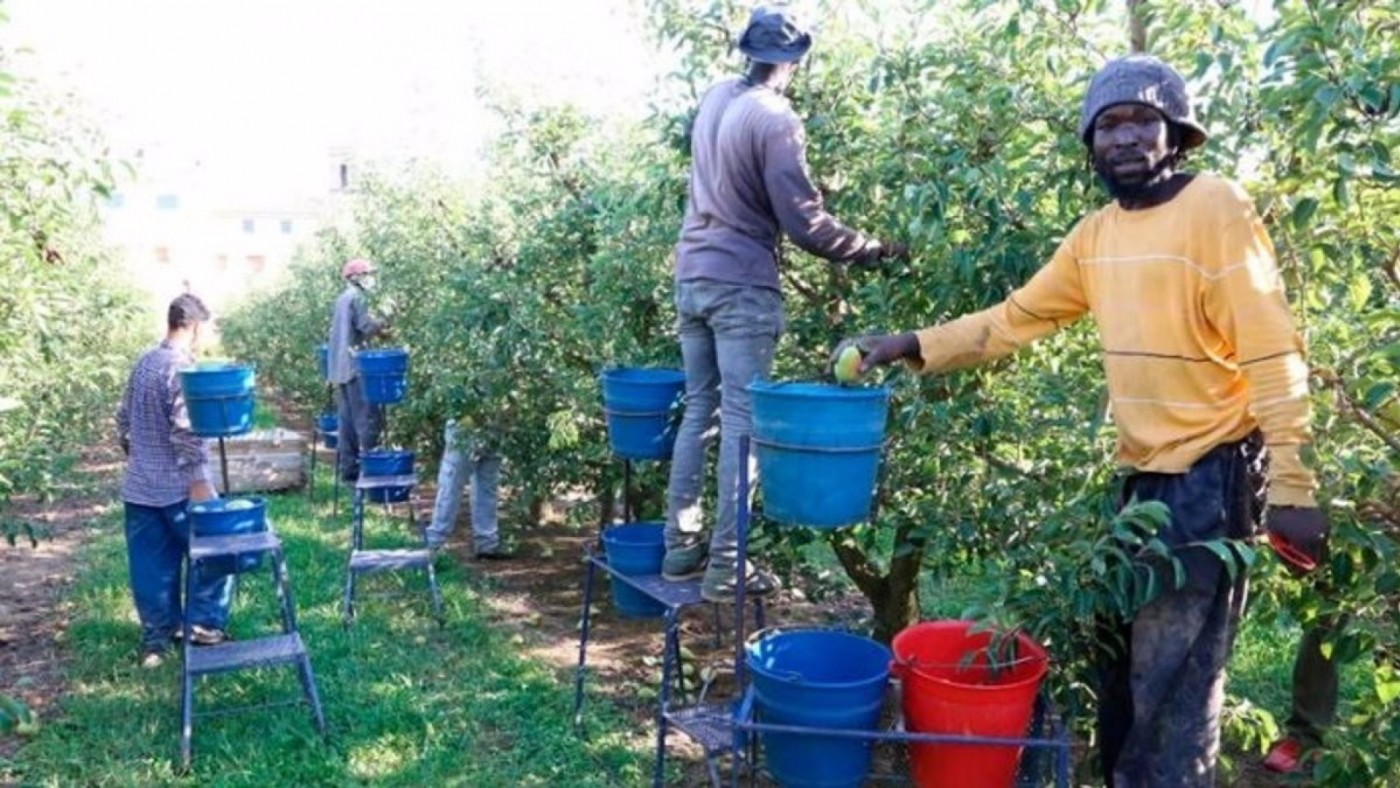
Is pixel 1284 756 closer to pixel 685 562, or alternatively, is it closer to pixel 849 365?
pixel 685 562

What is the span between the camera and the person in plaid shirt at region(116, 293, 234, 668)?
555cm

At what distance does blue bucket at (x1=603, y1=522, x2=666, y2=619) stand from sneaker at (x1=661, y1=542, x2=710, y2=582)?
0.39 feet

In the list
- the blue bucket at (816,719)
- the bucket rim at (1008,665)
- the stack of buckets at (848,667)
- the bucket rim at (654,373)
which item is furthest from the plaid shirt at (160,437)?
the bucket rim at (1008,665)

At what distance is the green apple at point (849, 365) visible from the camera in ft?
9.85

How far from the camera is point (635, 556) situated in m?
4.27

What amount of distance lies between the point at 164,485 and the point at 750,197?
11.6ft

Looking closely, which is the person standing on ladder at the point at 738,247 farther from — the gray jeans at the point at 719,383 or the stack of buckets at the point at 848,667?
the stack of buckets at the point at 848,667

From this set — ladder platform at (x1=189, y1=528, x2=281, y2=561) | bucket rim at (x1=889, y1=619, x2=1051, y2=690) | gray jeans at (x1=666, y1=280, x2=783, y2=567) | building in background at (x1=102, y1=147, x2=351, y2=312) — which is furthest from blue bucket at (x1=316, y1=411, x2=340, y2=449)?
building in background at (x1=102, y1=147, x2=351, y2=312)

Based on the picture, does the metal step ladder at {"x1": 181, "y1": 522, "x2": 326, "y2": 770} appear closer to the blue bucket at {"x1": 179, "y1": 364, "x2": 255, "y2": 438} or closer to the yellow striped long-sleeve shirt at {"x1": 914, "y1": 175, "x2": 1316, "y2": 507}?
the blue bucket at {"x1": 179, "y1": 364, "x2": 255, "y2": 438}

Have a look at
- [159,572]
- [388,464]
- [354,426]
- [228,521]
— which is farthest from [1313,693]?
[354,426]

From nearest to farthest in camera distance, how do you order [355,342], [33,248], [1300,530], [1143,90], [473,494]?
[1300,530]
[1143,90]
[33,248]
[473,494]
[355,342]

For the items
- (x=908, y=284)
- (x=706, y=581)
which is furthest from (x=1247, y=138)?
(x=706, y=581)

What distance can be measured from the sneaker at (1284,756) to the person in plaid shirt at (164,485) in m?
4.87

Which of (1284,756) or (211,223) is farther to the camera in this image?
(211,223)
